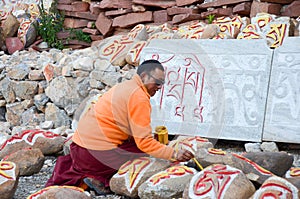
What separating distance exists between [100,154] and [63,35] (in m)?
4.57

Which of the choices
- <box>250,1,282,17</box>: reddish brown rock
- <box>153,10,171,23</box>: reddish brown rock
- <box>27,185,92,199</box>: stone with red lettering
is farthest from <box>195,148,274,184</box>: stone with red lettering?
<box>153,10,171,23</box>: reddish brown rock

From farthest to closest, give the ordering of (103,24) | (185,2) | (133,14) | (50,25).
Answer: (50,25)
(103,24)
(133,14)
(185,2)

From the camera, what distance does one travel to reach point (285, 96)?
405 cm

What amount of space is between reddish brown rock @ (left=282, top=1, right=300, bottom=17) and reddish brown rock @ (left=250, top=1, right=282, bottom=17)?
10 cm

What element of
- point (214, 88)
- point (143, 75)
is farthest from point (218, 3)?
point (143, 75)

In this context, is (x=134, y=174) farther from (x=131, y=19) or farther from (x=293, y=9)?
(x=131, y=19)

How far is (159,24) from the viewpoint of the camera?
6320 mm

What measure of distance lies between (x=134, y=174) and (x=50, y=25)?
4.82 metres

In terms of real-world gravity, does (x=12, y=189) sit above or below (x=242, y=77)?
below

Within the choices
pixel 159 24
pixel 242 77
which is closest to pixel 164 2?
pixel 159 24

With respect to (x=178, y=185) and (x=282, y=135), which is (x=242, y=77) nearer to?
(x=282, y=135)

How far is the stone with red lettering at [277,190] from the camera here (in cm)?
240

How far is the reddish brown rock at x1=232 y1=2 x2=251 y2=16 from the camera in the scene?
561 centimetres

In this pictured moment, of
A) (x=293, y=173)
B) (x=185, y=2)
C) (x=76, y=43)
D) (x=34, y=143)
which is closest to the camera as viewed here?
(x=293, y=173)
